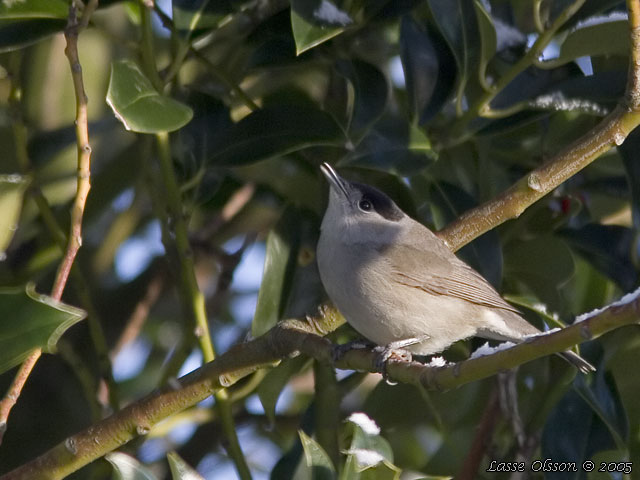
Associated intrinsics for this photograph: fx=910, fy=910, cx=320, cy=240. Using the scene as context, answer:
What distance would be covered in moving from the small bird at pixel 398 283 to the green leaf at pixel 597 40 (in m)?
0.85

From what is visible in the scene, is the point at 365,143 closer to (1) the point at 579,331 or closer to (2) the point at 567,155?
(2) the point at 567,155

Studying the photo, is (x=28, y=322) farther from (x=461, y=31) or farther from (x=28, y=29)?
(x=461, y=31)

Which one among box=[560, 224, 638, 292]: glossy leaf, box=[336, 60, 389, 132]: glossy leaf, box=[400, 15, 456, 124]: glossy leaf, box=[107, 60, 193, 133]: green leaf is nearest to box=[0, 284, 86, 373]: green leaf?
box=[107, 60, 193, 133]: green leaf

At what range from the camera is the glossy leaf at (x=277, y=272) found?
332cm

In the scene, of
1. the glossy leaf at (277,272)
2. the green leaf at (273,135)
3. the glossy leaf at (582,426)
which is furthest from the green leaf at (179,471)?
the glossy leaf at (582,426)

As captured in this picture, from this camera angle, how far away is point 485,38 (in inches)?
122

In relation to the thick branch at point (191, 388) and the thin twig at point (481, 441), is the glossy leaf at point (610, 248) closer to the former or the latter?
the thin twig at point (481, 441)

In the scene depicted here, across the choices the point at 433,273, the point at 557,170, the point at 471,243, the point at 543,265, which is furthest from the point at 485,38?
the point at 433,273

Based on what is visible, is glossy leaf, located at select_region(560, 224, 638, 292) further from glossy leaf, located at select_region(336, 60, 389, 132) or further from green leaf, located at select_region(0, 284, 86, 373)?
green leaf, located at select_region(0, 284, 86, 373)

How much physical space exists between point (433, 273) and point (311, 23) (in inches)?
50.3

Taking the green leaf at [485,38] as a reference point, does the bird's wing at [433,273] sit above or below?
below

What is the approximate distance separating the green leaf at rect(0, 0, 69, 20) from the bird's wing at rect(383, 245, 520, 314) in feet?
5.39

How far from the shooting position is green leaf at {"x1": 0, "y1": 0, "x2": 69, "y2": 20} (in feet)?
9.66

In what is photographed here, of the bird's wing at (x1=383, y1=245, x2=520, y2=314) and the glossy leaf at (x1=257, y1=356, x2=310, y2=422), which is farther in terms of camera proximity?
the bird's wing at (x1=383, y1=245, x2=520, y2=314)
